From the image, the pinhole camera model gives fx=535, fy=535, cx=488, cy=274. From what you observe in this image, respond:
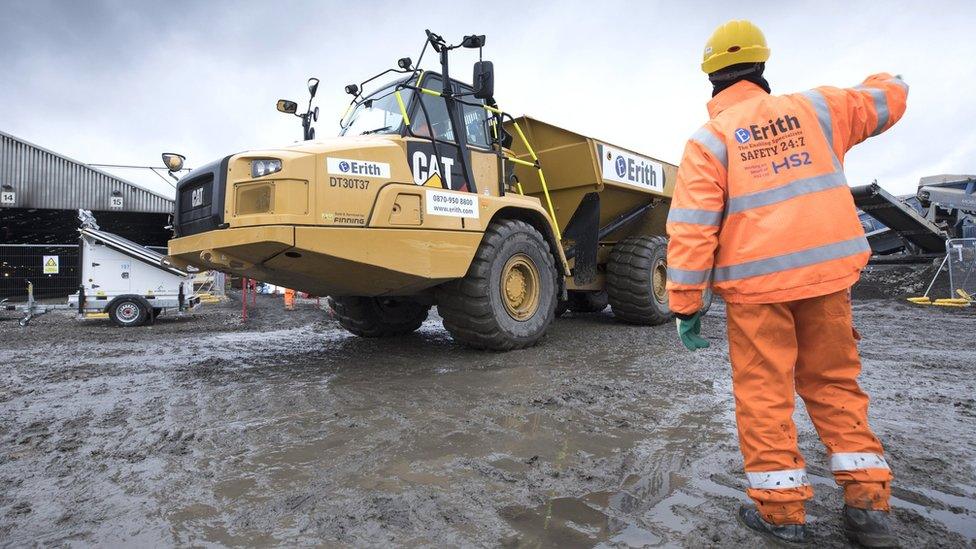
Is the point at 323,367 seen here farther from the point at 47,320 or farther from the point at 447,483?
the point at 47,320

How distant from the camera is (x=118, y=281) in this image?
31.8 ft

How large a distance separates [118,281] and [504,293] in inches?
327

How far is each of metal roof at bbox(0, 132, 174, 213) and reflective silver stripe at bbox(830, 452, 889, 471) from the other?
23240mm

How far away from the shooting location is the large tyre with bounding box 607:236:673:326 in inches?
277

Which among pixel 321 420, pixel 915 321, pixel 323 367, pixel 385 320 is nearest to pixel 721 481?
pixel 321 420

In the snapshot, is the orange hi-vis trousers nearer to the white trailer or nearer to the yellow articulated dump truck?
the yellow articulated dump truck

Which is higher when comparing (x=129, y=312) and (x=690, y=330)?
(x=690, y=330)

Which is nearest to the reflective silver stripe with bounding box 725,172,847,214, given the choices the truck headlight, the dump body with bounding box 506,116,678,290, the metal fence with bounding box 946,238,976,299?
the truck headlight

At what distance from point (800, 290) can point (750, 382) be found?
36 centimetres

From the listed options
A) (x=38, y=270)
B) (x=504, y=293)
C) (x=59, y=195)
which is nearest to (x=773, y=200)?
(x=504, y=293)

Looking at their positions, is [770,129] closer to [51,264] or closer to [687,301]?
[687,301]

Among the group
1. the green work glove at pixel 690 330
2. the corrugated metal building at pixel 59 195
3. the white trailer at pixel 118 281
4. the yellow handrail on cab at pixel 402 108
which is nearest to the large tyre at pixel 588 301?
the yellow handrail on cab at pixel 402 108

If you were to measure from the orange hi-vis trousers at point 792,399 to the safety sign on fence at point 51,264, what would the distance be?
16.8 metres

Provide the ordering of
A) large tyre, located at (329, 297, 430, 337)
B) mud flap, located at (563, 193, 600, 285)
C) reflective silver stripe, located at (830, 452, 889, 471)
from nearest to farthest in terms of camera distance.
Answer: reflective silver stripe, located at (830, 452, 889, 471) → large tyre, located at (329, 297, 430, 337) → mud flap, located at (563, 193, 600, 285)
